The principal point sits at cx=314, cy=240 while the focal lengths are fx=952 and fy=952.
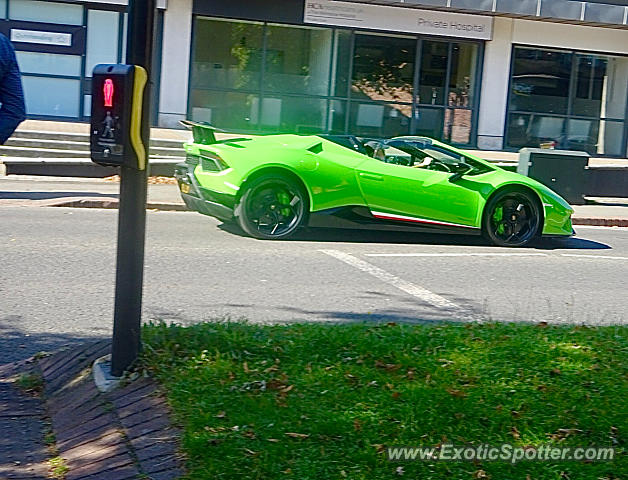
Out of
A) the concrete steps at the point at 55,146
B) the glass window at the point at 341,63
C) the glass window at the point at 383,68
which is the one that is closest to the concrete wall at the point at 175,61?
the concrete steps at the point at 55,146

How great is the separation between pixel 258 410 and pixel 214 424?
24 centimetres

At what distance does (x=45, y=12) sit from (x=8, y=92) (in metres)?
19.2

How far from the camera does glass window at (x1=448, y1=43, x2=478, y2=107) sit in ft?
84.2

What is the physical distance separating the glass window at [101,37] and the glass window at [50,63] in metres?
0.30

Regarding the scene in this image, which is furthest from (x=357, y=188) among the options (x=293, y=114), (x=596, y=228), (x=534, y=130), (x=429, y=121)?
(x=534, y=130)

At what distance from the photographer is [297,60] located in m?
24.7

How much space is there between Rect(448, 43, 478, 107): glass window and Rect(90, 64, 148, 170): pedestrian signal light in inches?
851

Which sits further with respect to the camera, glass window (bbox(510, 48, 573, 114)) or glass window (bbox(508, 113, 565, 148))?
glass window (bbox(508, 113, 565, 148))

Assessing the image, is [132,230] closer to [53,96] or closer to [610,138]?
[53,96]

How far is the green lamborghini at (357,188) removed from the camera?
11.2 m

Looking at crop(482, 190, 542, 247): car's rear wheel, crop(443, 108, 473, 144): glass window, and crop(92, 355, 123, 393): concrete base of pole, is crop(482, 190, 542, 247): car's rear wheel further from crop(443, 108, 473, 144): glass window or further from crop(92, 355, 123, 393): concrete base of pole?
crop(443, 108, 473, 144): glass window

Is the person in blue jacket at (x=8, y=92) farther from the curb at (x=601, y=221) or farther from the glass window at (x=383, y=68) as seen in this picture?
the glass window at (x=383, y=68)

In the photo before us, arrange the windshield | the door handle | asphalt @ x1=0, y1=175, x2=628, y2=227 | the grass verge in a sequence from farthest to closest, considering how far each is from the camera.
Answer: asphalt @ x1=0, y1=175, x2=628, y2=227
the windshield
the door handle
the grass verge

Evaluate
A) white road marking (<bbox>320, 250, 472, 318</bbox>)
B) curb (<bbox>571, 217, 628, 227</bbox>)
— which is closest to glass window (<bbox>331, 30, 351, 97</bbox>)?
curb (<bbox>571, 217, 628, 227</bbox>)
